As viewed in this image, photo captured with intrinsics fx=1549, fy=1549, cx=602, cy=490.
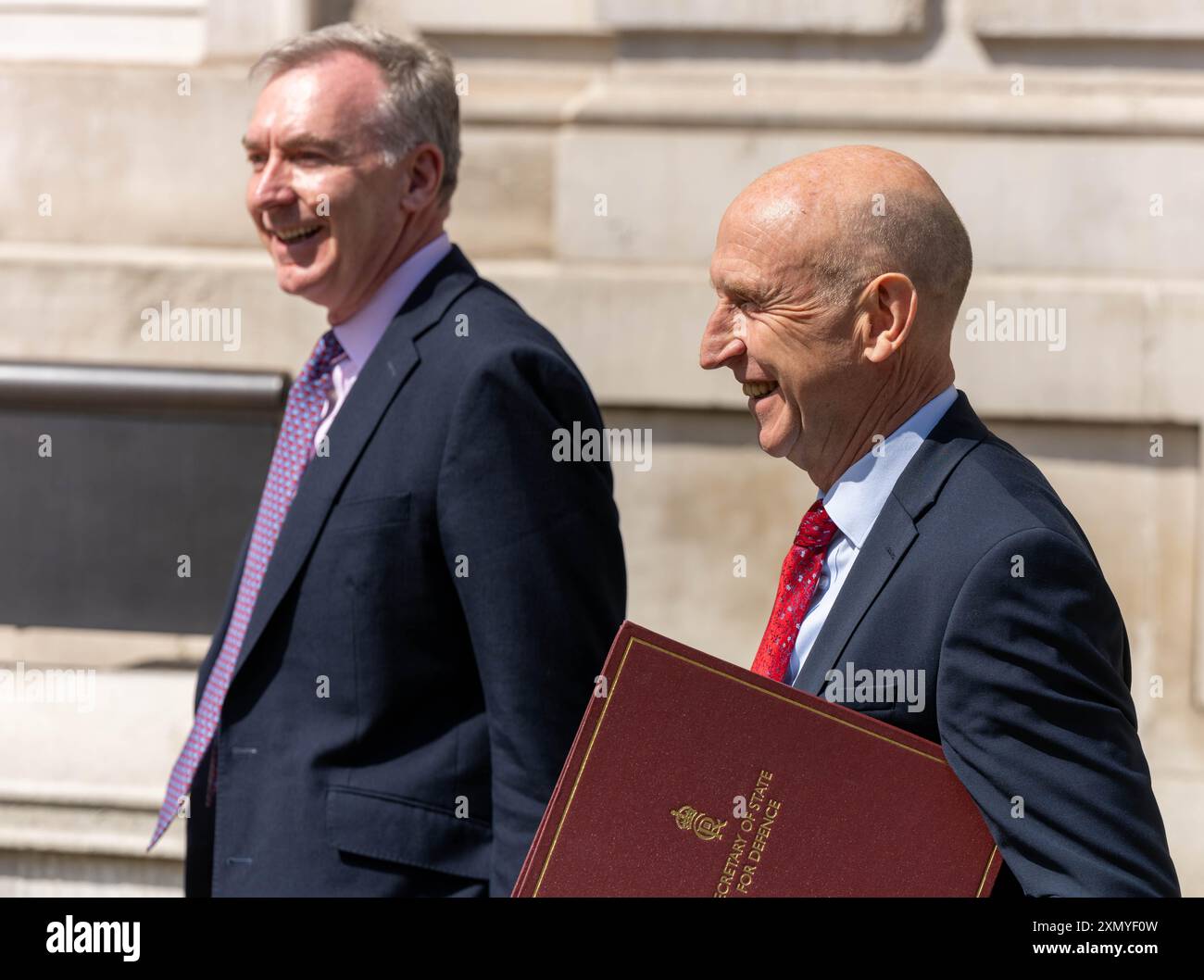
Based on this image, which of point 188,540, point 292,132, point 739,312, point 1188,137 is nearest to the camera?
point 739,312

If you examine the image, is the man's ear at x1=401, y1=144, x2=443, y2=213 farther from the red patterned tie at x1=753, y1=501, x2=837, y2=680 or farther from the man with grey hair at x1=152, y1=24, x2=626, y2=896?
the red patterned tie at x1=753, y1=501, x2=837, y2=680

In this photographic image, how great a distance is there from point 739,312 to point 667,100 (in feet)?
9.10

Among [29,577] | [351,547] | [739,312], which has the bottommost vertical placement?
[29,577]

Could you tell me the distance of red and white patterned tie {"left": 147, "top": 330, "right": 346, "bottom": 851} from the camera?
2.59 metres

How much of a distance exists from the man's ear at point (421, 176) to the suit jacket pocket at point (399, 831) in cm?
99

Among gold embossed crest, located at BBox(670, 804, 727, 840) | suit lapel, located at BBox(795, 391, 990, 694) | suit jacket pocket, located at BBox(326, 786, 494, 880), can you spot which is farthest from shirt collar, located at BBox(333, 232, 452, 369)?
gold embossed crest, located at BBox(670, 804, 727, 840)

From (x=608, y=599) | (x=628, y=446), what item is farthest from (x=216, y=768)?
(x=628, y=446)

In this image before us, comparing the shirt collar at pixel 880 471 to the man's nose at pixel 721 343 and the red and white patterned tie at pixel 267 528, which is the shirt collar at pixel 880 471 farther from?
the red and white patterned tie at pixel 267 528

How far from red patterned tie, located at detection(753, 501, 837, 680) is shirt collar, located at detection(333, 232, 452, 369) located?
3.49 ft

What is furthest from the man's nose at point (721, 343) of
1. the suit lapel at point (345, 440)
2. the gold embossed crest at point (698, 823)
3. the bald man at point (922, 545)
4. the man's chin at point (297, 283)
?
the man's chin at point (297, 283)

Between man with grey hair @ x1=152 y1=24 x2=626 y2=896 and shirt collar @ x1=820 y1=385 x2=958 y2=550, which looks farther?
man with grey hair @ x1=152 y1=24 x2=626 y2=896
